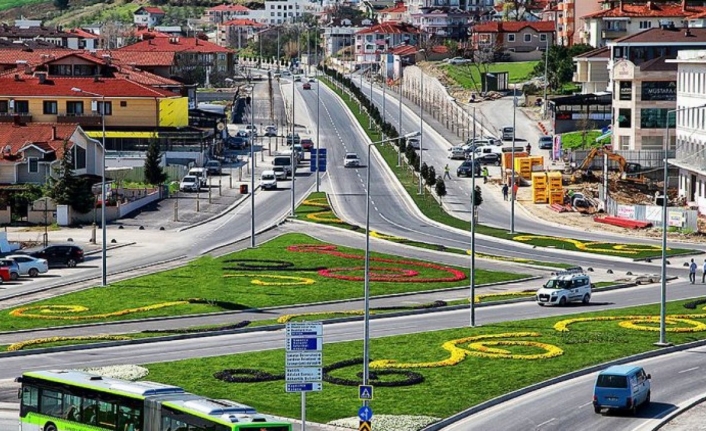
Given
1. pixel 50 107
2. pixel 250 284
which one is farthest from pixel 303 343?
pixel 50 107

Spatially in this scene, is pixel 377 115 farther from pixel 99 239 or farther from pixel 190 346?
pixel 190 346

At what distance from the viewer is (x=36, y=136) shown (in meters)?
129

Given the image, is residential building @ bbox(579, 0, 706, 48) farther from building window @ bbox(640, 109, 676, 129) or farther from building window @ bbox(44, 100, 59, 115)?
building window @ bbox(44, 100, 59, 115)

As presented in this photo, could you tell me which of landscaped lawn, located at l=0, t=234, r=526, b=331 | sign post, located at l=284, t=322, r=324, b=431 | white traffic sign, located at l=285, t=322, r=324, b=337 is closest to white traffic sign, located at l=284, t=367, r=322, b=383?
sign post, located at l=284, t=322, r=324, b=431

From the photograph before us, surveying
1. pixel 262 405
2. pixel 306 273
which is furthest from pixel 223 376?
pixel 306 273

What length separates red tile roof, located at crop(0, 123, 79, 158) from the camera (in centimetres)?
12594

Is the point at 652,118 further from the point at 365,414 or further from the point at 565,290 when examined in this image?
the point at 365,414

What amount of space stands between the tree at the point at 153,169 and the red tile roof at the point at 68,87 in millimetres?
19116

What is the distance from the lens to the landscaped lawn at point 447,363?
5612 cm

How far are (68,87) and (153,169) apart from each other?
81.8 ft

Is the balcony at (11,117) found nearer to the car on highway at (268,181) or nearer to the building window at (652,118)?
the car on highway at (268,181)

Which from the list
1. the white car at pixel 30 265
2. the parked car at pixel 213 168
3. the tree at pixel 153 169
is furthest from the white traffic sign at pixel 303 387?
the parked car at pixel 213 168

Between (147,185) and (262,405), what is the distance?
81.0m

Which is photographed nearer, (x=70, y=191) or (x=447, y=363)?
(x=447, y=363)
